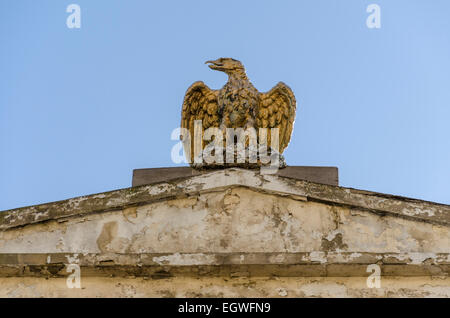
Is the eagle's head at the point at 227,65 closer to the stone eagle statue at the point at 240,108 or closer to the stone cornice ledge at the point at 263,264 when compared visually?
the stone eagle statue at the point at 240,108

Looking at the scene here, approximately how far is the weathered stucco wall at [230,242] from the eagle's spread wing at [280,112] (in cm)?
214

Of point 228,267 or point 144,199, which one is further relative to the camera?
point 144,199

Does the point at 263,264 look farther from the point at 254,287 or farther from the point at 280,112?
the point at 280,112

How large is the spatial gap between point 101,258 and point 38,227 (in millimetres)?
836

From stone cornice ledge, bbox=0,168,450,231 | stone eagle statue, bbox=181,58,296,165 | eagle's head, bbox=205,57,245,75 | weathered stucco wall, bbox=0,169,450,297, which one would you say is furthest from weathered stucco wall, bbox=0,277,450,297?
eagle's head, bbox=205,57,245,75

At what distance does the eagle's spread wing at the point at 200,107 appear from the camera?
38.2 ft

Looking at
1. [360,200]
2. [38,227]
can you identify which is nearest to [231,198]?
[360,200]

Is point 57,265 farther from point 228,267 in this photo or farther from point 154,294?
point 228,267

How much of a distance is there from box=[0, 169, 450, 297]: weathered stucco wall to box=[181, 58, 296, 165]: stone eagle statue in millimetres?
2045

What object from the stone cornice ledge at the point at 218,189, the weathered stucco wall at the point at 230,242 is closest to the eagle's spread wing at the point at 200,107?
the stone cornice ledge at the point at 218,189

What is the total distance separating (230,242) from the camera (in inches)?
363

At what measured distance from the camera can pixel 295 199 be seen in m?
9.43
